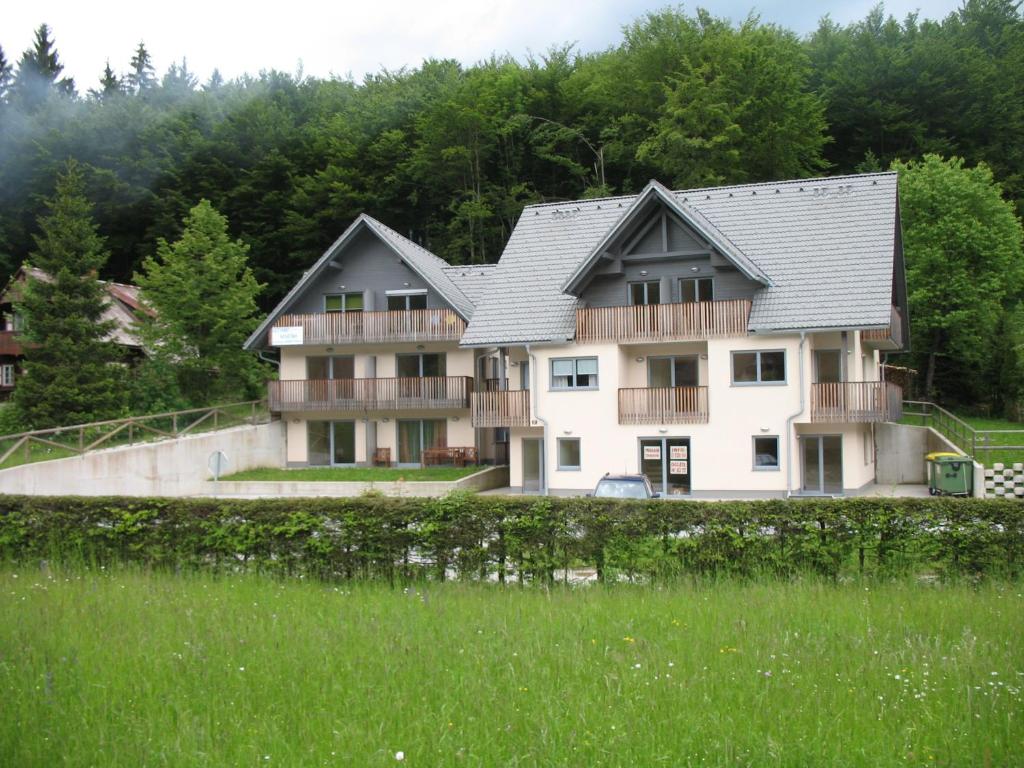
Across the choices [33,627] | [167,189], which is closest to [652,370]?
[33,627]

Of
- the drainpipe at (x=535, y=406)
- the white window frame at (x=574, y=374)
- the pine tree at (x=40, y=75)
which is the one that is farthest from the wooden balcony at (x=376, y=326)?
the pine tree at (x=40, y=75)

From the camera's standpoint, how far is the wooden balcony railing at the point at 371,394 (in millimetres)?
35969

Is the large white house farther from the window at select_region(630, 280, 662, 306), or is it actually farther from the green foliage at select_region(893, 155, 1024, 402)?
the green foliage at select_region(893, 155, 1024, 402)

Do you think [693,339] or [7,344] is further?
[7,344]

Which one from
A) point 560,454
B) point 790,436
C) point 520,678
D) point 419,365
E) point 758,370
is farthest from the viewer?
point 419,365

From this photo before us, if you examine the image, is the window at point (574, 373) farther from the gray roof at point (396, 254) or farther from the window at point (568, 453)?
the gray roof at point (396, 254)

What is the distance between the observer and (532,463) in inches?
1266

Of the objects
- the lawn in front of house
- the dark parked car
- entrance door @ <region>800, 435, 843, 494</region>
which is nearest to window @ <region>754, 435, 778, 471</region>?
entrance door @ <region>800, 435, 843, 494</region>

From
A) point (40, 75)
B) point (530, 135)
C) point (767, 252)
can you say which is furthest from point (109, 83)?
point (767, 252)

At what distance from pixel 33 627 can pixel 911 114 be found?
53353mm

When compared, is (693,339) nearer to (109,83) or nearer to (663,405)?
(663,405)

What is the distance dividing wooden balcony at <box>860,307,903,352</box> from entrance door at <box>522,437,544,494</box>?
11.1 metres

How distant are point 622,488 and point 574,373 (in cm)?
913

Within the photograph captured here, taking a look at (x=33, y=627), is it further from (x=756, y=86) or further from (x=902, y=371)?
(x=756, y=86)
